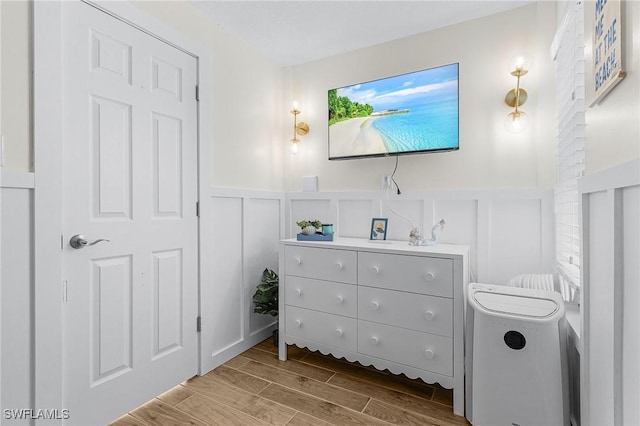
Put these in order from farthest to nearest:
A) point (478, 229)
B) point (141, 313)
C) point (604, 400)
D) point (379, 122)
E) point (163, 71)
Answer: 1. point (379, 122)
2. point (478, 229)
3. point (163, 71)
4. point (141, 313)
5. point (604, 400)

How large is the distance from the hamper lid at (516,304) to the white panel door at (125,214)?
1.69 metres

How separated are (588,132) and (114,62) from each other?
2.15 m

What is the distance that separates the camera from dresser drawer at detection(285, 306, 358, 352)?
6.49ft

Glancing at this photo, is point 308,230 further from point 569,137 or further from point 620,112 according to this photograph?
point 620,112

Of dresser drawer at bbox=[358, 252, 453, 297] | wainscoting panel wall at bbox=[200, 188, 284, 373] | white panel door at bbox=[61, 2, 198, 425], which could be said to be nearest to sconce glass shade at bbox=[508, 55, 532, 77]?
dresser drawer at bbox=[358, 252, 453, 297]

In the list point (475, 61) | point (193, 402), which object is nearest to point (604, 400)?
point (193, 402)

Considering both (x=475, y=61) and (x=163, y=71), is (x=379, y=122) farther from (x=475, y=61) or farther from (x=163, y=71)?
(x=163, y=71)

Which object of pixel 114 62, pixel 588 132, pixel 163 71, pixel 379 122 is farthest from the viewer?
pixel 379 122

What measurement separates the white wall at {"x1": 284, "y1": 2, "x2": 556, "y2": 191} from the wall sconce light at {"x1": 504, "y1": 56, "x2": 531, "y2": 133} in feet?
0.12

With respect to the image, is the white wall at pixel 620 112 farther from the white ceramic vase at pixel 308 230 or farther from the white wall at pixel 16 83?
the white wall at pixel 16 83

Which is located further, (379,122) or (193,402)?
(379,122)

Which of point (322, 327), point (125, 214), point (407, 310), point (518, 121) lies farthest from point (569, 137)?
point (125, 214)

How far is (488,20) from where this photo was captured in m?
2.09

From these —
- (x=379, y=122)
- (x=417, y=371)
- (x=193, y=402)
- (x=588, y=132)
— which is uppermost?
(x=379, y=122)
